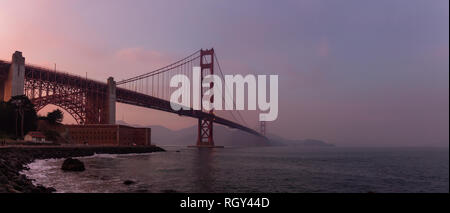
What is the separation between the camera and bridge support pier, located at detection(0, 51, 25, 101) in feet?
187

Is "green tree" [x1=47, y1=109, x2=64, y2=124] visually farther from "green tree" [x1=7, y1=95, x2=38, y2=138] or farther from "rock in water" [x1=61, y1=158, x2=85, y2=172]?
"rock in water" [x1=61, y1=158, x2=85, y2=172]

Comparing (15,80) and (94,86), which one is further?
(94,86)

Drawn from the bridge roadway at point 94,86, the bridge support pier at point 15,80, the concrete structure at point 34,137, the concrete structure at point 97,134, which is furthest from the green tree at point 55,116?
the concrete structure at point 34,137

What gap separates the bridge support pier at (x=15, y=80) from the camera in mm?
57147

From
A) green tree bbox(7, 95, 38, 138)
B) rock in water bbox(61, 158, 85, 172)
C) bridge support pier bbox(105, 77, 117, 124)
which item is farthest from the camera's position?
bridge support pier bbox(105, 77, 117, 124)

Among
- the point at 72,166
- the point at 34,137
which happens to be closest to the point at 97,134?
the point at 34,137

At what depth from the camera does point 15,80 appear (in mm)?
57969

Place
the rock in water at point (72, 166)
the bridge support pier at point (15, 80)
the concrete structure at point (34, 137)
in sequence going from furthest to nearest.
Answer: the bridge support pier at point (15, 80) → the concrete structure at point (34, 137) → the rock in water at point (72, 166)

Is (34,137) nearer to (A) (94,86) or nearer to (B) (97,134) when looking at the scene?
(B) (97,134)

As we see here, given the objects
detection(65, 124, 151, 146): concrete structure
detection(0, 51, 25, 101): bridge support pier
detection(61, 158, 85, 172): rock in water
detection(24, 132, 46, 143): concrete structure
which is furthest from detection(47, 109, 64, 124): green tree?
detection(61, 158, 85, 172): rock in water

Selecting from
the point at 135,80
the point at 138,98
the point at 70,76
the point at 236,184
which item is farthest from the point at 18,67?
the point at 236,184

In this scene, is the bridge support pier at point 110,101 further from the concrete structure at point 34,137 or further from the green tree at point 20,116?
the concrete structure at point 34,137

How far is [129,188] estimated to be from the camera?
1941 centimetres
